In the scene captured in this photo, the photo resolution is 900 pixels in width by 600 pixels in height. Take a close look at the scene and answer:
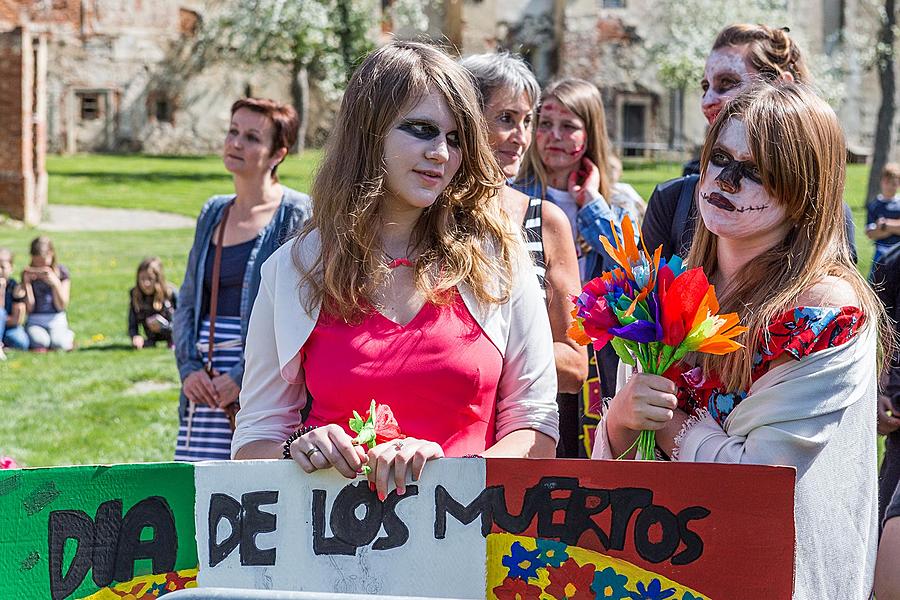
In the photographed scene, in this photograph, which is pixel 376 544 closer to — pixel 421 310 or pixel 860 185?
pixel 421 310

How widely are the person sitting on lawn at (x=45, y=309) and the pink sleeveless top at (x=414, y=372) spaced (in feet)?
29.9

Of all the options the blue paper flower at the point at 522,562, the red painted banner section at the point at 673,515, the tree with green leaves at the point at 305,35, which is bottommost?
the blue paper flower at the point at 522,562

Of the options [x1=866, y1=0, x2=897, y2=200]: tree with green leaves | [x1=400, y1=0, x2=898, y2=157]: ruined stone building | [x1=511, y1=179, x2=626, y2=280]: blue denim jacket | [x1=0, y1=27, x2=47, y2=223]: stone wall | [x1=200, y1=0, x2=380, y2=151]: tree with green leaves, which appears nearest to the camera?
[x1=511, y1=179, x2=626, y2=280]: blue denim jacket

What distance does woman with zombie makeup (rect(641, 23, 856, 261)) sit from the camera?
3.44 metres

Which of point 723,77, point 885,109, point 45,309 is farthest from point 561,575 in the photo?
point 885,109

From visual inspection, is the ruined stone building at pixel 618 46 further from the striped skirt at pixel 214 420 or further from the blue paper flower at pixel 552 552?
the blue paper flower at pixel 552 552

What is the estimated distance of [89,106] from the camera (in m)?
33.2

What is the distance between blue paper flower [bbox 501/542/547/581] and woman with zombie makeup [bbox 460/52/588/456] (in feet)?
3.63

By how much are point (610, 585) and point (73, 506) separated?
1145 millimetres

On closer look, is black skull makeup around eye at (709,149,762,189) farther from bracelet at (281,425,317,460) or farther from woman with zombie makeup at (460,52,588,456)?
bracelet at (281,425,317,460)

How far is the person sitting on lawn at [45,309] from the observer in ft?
36.0

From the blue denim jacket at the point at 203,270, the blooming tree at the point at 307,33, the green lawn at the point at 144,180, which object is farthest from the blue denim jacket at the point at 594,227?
the blooming tree at the point at 307,33

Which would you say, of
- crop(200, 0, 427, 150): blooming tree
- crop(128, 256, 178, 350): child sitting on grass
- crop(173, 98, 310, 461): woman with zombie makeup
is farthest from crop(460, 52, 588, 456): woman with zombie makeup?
crop(200, 0, 427, 150): blooming tree

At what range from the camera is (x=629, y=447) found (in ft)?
8.14
